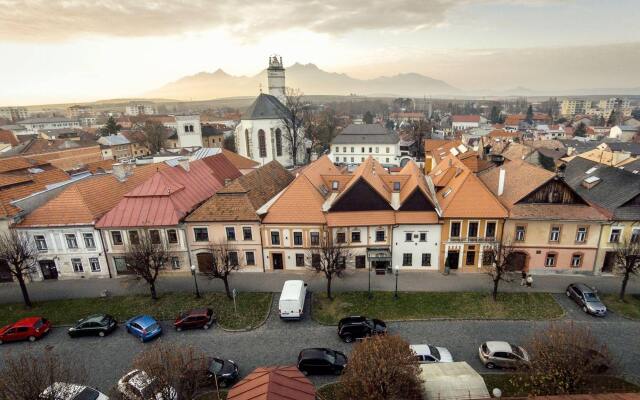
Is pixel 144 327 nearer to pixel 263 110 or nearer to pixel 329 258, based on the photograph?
pixel 329 258

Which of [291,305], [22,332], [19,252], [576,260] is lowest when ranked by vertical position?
[22,332]

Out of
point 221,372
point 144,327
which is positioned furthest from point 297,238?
point 221,372

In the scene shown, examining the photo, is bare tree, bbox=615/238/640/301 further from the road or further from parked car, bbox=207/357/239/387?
parked car, bbox=207/357/239/387

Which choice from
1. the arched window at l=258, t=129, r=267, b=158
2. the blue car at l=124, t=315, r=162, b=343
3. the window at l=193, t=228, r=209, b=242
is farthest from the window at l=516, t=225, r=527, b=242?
the arched window at l=258, t=129, r=267, b=158

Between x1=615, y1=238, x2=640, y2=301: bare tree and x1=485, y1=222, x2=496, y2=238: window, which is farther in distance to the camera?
x1=485, y1=222, x2=496, y2=238: window

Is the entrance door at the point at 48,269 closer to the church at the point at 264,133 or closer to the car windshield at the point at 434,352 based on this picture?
the car windshield at the point at 434,352

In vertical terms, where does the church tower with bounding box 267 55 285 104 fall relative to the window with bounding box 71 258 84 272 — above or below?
above

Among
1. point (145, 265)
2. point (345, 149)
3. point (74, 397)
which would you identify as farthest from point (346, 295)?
point (345, 149)

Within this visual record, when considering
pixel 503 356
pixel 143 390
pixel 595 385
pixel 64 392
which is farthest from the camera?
pixel 503 356
